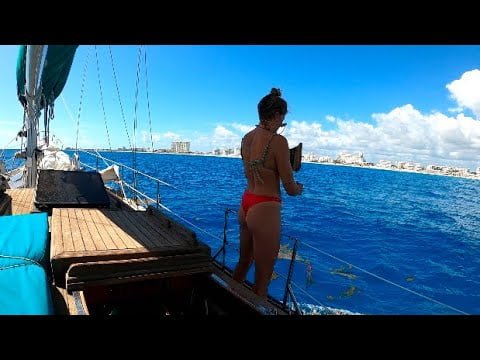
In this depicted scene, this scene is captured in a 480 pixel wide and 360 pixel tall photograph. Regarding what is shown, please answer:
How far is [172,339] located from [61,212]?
394cm

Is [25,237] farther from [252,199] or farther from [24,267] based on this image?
[252,199]

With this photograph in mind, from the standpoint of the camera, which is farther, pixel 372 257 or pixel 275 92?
pixel 372 257

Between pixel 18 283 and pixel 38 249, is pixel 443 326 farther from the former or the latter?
pixel 38 249

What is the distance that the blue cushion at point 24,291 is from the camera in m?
1.78

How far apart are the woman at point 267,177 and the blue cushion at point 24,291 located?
1.58 metres

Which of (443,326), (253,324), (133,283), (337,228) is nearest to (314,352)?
(253,324)

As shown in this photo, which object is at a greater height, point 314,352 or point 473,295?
point 314,352

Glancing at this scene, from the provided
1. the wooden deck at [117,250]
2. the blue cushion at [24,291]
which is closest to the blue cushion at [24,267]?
the blue cushion at [24,291]

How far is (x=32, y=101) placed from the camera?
41.3 feet

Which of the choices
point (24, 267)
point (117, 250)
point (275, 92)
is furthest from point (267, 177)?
point (24, 267)

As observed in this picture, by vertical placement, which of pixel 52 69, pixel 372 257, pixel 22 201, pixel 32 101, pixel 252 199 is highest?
pixel 52 69

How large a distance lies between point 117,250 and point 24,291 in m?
0.82

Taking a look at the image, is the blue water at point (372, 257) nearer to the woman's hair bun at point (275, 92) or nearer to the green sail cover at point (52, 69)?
the woman's hair bun at point (275, 92)
